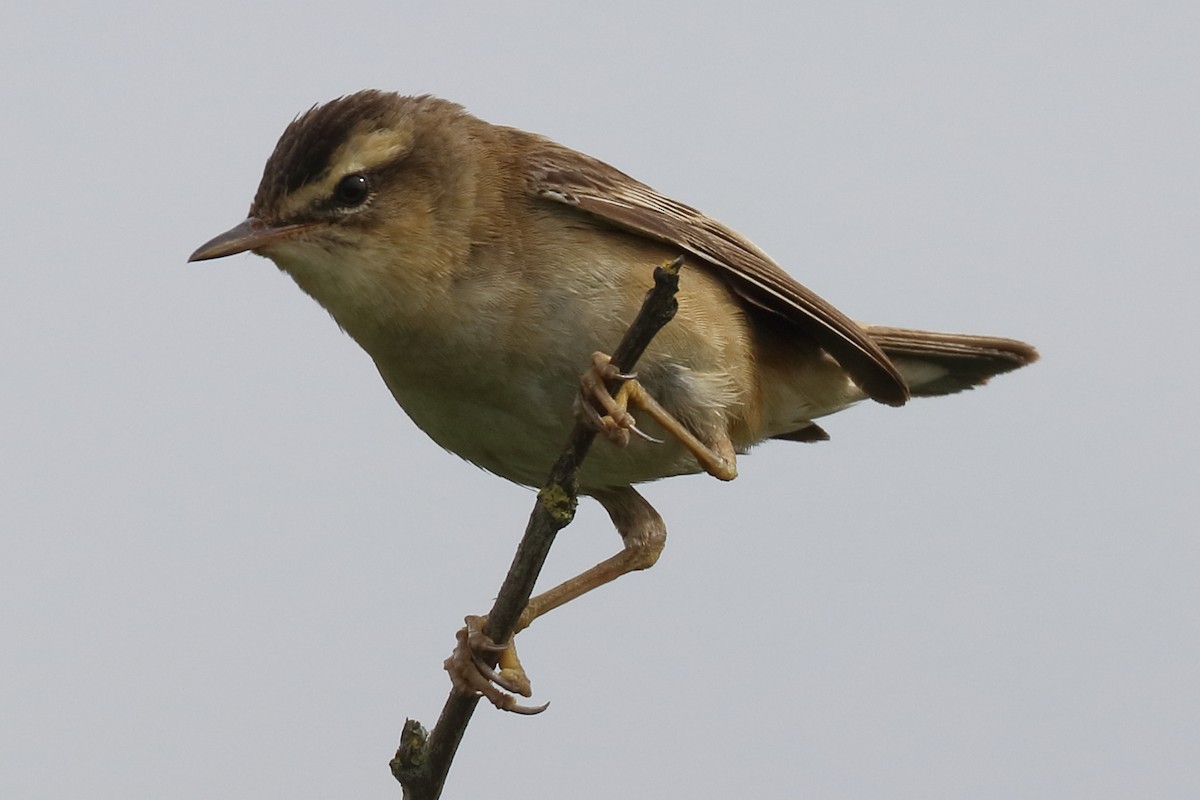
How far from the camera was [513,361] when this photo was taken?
504cm

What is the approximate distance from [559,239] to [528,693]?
158 cm

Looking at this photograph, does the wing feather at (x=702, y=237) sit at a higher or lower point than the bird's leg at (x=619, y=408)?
higher

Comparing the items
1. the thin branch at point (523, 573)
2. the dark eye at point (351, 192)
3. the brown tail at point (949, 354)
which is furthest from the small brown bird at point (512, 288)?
the brown tail at point (949, 354)

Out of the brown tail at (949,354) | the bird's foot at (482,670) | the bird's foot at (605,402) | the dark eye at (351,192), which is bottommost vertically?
the bird's foot at (482,670)

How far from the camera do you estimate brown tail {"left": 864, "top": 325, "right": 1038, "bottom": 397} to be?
21.7ft

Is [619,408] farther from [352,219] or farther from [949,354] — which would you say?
[949,354]

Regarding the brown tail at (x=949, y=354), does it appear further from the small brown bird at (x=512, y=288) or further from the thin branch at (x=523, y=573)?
the thin branch at (x=523, y=573)

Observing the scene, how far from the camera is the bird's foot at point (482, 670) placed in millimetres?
5109

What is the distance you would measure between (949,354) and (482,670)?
2.72 meters

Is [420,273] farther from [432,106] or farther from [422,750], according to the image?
[422,750]

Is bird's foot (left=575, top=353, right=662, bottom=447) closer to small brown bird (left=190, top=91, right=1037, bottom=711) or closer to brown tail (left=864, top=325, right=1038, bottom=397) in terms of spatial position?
small brown bird (left=190, top=91, right=1037, bottom=711)

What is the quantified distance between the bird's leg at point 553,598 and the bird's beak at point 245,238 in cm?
146

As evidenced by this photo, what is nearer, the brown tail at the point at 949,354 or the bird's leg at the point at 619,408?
the bird's leg at the point at 619,408

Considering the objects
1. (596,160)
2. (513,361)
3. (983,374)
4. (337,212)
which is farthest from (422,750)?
(983,374)
